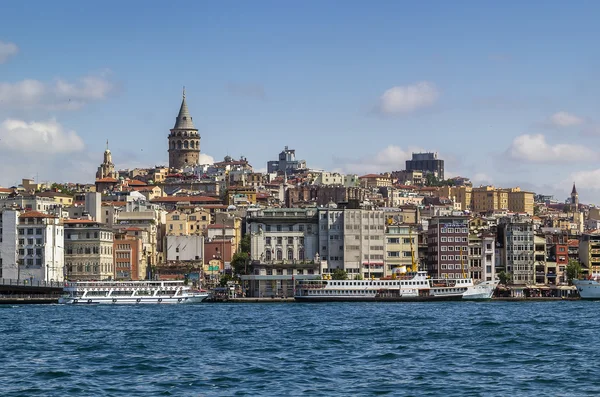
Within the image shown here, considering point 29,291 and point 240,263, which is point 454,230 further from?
point 29,291

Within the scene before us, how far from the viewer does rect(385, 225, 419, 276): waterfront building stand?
119250 mm

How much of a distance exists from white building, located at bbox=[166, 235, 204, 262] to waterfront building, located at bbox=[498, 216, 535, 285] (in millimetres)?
29627

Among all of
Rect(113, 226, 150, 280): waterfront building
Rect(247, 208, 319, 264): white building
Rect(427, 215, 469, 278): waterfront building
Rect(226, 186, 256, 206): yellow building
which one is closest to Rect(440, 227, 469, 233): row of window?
Rect(427, 215, 469, 278): waterfront building

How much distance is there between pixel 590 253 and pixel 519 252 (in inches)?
485

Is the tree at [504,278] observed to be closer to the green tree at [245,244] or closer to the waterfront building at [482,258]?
the waterfront building at [482,258]

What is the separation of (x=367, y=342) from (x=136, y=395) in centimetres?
1968

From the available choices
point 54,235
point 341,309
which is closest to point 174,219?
point 54,235

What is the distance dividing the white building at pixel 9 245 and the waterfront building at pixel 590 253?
187 feet

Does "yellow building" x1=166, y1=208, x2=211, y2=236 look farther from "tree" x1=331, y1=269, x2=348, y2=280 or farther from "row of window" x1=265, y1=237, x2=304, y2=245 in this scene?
"tree" x1=331, y1=269, x2=348, y2=280

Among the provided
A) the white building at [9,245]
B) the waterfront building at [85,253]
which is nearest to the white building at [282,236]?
the waterfront building at [85,253]

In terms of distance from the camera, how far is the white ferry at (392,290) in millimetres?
108688

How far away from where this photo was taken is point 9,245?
116062 mm

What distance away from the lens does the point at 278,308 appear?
9612 centimetres

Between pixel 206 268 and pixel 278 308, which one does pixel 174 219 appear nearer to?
pixel 206 268
